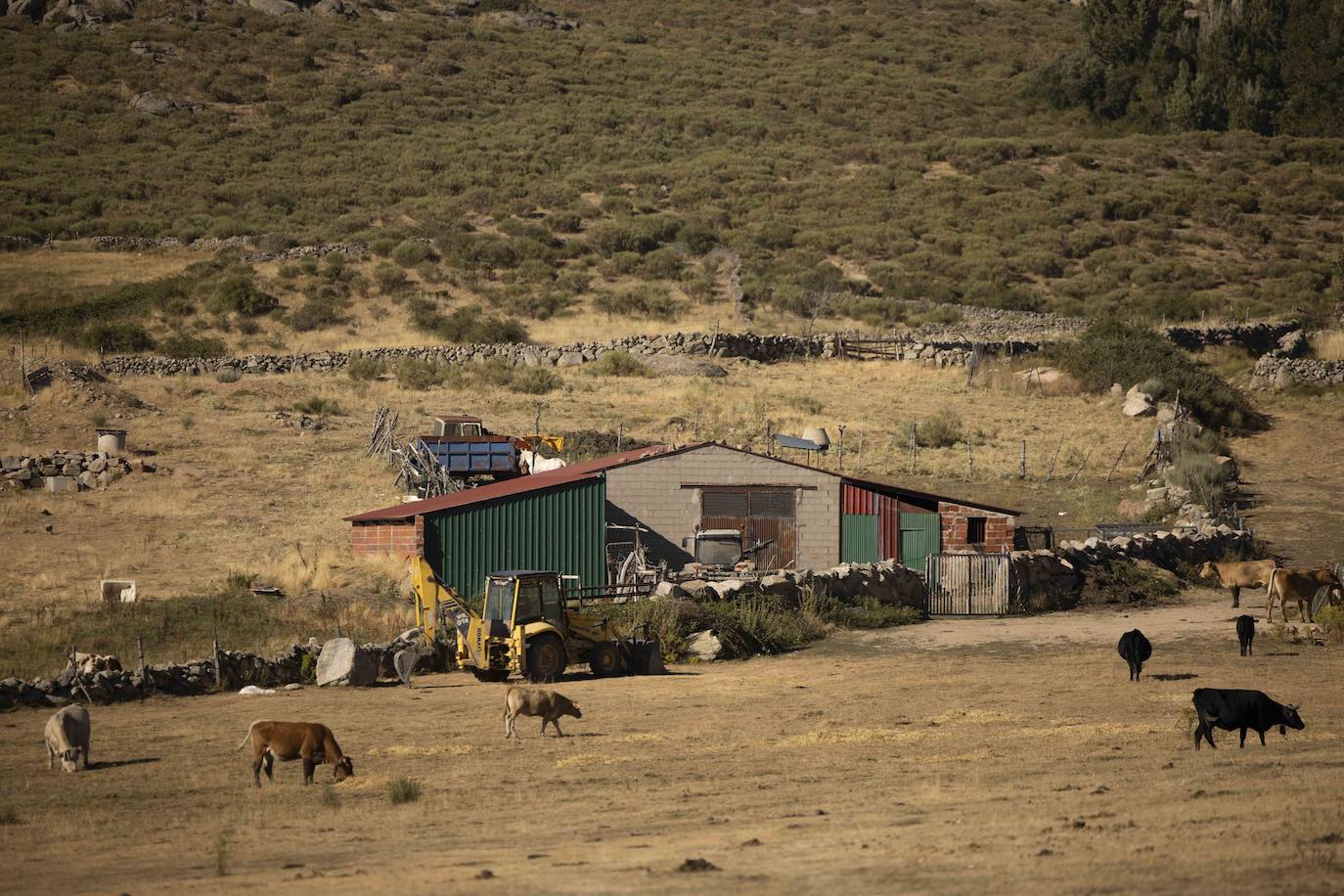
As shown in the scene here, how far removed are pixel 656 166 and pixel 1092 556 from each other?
59.7 metres

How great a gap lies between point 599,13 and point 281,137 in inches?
1612

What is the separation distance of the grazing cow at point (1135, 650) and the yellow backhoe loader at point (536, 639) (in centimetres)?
696

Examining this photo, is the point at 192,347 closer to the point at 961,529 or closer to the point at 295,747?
the point at 961,529

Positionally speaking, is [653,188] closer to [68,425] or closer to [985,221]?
[985,221]

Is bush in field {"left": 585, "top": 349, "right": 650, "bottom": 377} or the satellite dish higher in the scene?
bush in field {"left": 585, "top": 349, "right": 650, "bottom": 377}

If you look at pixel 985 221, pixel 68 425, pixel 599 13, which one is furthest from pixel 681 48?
pixel 68 425

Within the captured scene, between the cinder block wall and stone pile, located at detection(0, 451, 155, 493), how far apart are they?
13976 millimetres

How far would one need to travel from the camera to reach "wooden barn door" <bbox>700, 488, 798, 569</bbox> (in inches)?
1287

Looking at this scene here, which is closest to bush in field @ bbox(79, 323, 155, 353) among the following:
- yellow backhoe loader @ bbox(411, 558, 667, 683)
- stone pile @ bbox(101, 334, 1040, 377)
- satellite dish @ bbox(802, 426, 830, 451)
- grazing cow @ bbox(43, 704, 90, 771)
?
stone pile @ bbox(101, 334, 1040, 377)

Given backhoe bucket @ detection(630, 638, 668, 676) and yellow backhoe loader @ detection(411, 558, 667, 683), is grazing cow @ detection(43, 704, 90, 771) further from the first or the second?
backhoe bucket @ detection(630, 638, 668, 676)

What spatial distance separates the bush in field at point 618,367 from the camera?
176 ft

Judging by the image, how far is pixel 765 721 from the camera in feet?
61.8

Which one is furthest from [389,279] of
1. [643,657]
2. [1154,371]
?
[643,657]

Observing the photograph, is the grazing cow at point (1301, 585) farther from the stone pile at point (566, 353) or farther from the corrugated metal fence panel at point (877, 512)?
the stone pile at point (566, 353)
